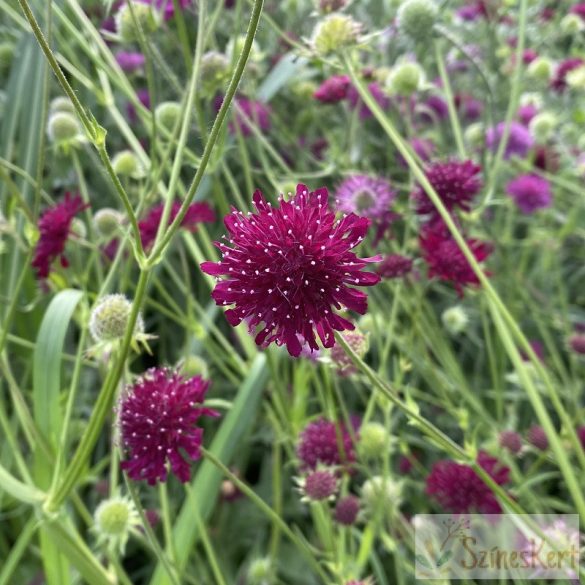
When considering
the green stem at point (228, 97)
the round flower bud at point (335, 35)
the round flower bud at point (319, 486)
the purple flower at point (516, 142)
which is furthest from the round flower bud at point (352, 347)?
the purple flower at point (516, 142)

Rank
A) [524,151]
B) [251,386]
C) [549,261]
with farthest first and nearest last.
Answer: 1. [524,151]
2. [549,261]
3. [251,386]

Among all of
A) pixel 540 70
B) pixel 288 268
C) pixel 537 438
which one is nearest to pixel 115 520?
pixel 288 268

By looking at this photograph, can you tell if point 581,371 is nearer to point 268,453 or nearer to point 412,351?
point 412,351

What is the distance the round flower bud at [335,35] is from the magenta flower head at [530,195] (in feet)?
1.85

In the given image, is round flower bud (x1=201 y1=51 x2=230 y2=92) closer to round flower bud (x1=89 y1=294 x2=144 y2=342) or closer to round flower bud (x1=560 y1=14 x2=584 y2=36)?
round flower bud (x1=89 y1=294 x2=144 y2=342)

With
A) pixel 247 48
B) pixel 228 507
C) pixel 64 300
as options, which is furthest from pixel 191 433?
pixel 228 507

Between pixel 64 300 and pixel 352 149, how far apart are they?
596mm

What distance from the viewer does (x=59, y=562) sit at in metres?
0.71

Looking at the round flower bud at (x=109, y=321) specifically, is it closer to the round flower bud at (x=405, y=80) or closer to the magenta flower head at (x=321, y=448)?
the magenta flower head at (x=321, y=448)

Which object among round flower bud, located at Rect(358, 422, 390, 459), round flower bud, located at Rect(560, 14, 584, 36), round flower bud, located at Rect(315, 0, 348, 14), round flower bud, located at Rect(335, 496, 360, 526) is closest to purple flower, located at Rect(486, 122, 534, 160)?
round flower bud, located at Rect(560, 14, 584, 36)

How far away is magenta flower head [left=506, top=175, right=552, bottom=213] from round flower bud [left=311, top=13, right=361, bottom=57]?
0.56 metres

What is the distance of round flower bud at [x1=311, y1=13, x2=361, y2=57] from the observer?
0.78m

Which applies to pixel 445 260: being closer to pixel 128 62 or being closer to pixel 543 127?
pixel 543 127

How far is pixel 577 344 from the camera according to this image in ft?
3.47
